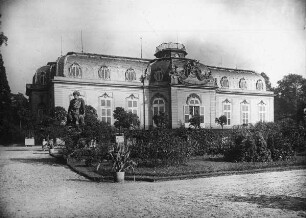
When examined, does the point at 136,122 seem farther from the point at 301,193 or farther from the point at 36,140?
the point at 301,193

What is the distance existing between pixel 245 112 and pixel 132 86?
14913mm

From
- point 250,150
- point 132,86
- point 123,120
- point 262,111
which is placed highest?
point 132,86

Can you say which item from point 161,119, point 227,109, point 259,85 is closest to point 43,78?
point 161,119

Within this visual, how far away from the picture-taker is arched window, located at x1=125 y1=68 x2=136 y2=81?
2992 cm

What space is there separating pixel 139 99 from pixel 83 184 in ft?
73.9

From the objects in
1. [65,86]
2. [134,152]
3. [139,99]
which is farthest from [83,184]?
[139,99]

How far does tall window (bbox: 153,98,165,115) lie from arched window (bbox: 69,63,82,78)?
7.95m

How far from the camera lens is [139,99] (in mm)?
30188

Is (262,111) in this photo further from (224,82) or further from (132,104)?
(132,104)

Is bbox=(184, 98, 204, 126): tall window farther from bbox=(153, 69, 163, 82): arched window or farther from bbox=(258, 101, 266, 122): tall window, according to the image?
bbox=(258, 101, 266, 122): tall window

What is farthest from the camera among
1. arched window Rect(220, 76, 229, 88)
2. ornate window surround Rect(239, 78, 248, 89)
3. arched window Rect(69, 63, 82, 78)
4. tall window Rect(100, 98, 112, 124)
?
ornate window surround Rect(239, 78, 248, 89)

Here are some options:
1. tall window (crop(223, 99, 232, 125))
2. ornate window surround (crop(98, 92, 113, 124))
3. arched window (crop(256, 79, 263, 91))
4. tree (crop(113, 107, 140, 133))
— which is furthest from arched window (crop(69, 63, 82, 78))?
arched window (crop(256, 79, 263, 91))

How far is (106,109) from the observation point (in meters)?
28.7

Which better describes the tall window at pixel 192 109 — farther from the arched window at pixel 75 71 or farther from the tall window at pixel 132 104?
the arched window at pixel 75 71
